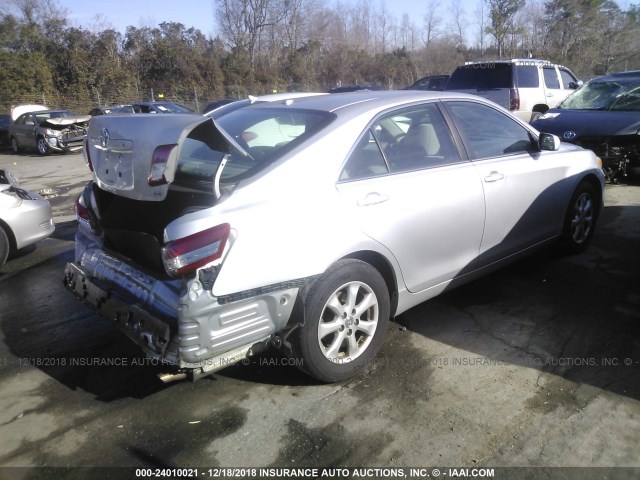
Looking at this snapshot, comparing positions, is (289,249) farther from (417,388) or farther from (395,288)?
(417,388)

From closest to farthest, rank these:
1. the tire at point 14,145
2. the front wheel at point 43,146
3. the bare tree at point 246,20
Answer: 1. the front wheel at point 43,146
2. the tire at point 14,145
3. the bare tree at point 246,20

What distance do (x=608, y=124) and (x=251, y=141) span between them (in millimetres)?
6698

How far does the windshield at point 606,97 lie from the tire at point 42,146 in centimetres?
1572

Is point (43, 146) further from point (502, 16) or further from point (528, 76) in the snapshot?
point (502, 16)

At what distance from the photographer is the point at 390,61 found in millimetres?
45344

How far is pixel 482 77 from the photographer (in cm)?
1187

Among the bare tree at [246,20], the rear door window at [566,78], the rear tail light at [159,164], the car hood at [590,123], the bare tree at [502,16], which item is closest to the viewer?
the rear tail light at [159,164]

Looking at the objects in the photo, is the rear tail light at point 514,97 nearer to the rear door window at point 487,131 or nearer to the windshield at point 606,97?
the windshield at point 606,97

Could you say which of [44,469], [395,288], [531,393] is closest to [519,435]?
[531,393]

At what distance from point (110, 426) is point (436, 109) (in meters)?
2.99

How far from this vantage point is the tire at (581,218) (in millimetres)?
4914

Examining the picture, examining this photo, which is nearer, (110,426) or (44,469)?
(44,469)

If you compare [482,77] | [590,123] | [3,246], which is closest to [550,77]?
[482,77]

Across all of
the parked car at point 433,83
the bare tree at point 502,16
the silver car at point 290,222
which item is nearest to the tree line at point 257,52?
the bare tree at point 502,16
